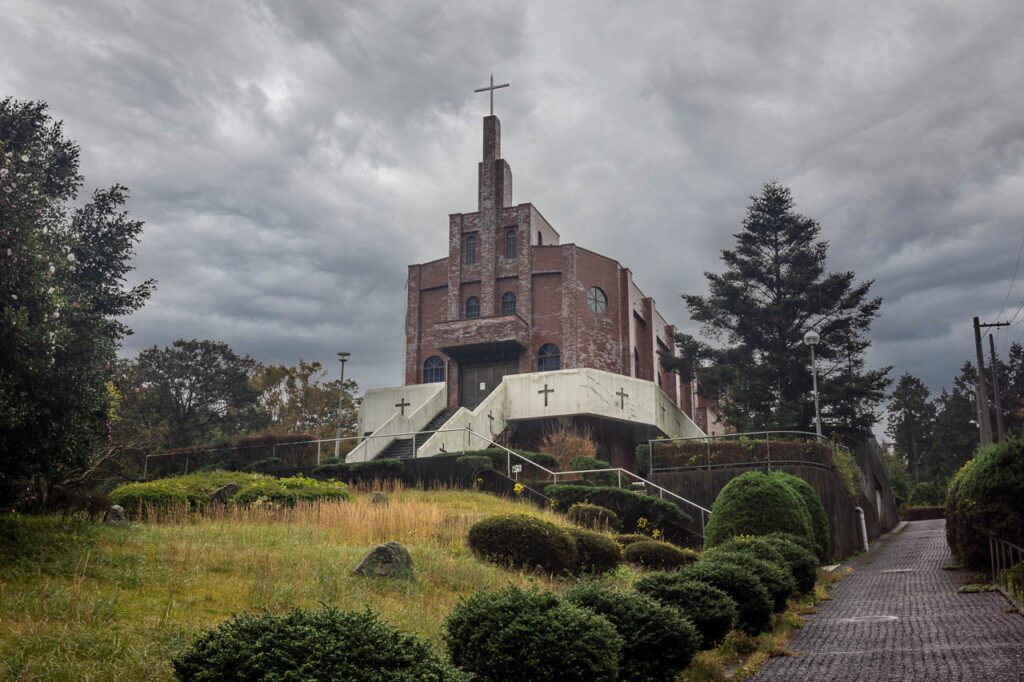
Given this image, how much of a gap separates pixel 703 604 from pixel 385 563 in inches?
156

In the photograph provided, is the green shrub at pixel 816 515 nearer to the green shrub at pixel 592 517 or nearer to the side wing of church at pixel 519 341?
the green shrub at pixel 592 517

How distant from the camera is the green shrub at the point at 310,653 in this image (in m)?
5.07

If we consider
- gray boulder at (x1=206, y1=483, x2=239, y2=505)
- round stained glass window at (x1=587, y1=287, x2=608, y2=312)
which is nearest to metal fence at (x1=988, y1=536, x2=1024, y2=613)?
gray boulder at (x1=206, y1=483, x2=239, y2=505)

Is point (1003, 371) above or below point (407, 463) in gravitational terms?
above

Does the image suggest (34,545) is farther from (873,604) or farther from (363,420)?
(363,420)

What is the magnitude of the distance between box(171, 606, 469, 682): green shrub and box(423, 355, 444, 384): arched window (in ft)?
115

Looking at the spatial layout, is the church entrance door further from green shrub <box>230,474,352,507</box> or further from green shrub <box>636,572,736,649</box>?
green shrub <box>636,572,736,649</box>

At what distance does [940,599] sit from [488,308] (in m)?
29.8

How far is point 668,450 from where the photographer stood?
985 inches

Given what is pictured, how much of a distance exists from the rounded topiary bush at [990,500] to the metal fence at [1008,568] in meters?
0.20

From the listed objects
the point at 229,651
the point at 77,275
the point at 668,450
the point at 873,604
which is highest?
the point at 77,275

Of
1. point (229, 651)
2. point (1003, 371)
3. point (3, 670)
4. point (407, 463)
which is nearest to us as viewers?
point (229, 651)

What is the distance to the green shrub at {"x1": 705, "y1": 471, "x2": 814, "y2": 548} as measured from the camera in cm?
1633

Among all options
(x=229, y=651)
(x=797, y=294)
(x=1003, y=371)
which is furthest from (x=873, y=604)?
(x=1003, y=371)
